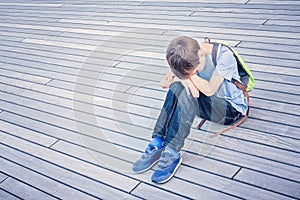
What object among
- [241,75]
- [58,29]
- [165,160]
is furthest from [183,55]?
[58,29]

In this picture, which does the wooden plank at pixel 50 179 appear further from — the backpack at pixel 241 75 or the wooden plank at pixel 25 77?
the wooden plank at pixel 25 77

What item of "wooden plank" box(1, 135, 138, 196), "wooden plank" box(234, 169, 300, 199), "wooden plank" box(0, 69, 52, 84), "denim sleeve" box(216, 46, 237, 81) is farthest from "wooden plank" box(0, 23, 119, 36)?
"wooden plank" box(234, 169, 300, 199)

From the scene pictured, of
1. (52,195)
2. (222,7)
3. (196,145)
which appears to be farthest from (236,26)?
(52,195)

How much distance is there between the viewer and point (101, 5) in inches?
193

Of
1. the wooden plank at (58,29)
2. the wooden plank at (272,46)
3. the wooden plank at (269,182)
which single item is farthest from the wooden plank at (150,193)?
the wooden plank at (58,29)

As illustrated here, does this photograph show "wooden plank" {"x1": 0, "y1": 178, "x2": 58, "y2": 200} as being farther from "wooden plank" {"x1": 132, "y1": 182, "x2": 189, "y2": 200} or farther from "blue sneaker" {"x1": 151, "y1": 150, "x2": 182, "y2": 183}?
"blue sneaker" {"x1": 151, "y1": 150, "x2": 182, "y2": 183}

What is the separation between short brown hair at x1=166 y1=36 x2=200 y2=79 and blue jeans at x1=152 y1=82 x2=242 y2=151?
0.15 metres

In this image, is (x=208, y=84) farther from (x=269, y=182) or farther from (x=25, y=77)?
(x=25, y=77)

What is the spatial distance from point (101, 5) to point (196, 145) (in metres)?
3.02

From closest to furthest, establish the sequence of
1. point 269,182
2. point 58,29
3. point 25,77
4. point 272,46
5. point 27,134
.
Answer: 1. point 269,182
2. point 27,134
3. point 272,46
4. point 25,77
5. point 58,29

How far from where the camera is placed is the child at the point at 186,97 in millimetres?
2057

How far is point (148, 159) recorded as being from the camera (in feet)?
7.38

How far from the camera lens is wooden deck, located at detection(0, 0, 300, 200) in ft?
7.00

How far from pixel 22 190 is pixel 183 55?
1.18 metres
